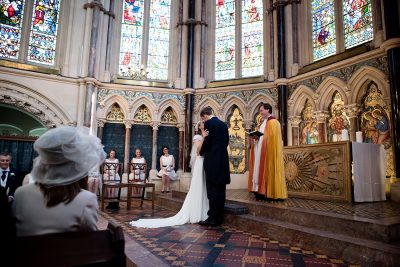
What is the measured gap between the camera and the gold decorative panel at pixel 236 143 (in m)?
10.4

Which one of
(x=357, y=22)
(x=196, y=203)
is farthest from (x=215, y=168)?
(x=357, y=22)

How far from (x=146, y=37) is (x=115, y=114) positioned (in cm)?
327

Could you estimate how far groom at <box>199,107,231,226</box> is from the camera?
444cm

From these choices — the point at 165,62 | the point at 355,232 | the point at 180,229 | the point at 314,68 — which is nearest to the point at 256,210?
the point at 180,229

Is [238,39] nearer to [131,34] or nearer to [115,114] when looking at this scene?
[131,34]

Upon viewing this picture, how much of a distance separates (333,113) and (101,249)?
28.3ft

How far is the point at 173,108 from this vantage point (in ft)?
36.5

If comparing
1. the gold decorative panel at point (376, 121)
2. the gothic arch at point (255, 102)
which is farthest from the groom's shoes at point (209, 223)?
the gothic arch at point (255, 102)

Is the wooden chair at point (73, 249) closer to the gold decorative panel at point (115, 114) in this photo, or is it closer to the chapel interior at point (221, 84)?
the chapel interior at point (221, 84)

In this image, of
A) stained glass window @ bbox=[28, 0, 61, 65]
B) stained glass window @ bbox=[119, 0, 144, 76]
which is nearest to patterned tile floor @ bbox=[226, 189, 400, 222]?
stained glass window @ bbox=[119, 0, 144, 76]

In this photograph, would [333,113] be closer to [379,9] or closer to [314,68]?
[314,68]

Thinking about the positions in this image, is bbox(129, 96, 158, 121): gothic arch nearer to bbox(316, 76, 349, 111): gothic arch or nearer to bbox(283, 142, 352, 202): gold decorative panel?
A: bbox(316, 76, 349, 111): gothic arch

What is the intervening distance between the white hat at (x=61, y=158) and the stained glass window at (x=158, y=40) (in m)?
10.3

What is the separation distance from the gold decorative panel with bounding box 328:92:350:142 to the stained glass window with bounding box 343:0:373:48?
1.60 m
